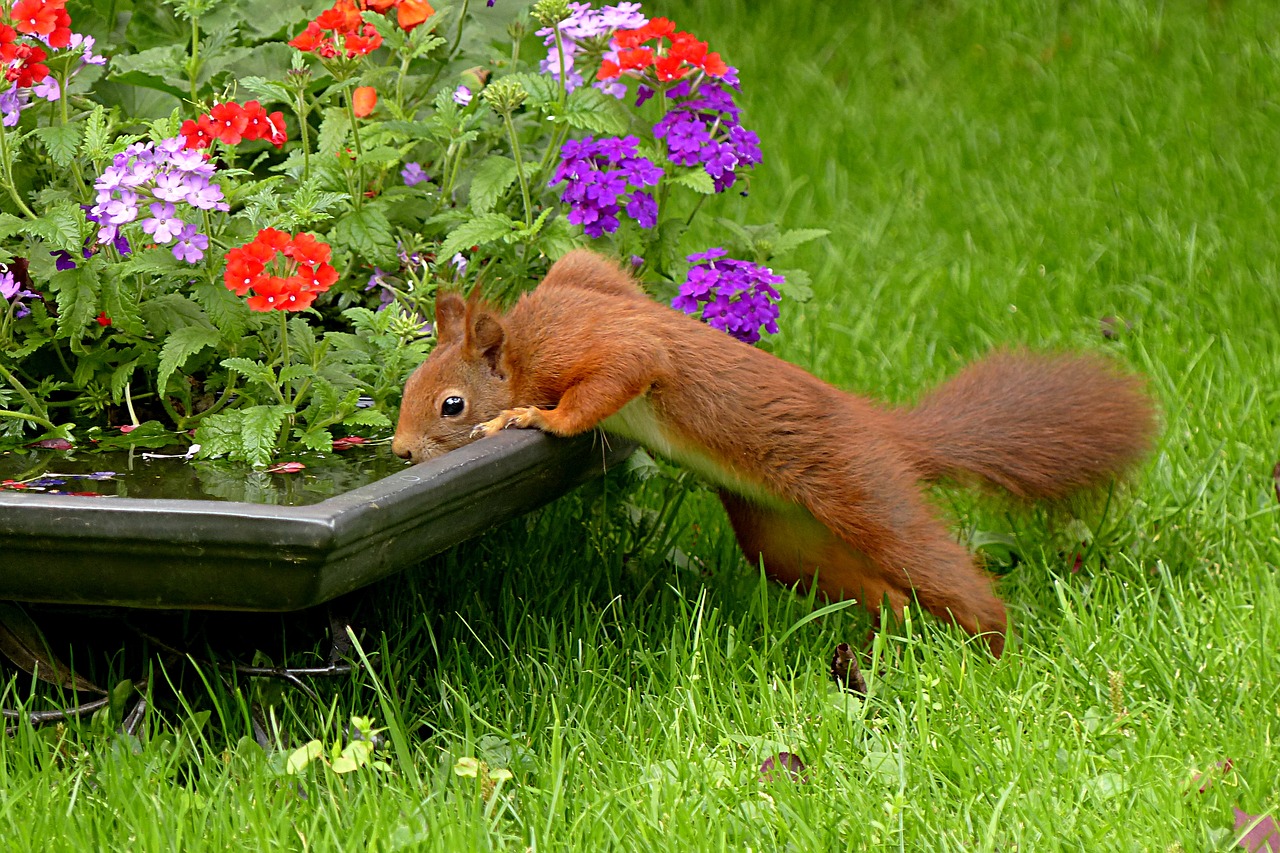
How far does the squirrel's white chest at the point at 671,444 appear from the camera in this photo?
274 centimetres

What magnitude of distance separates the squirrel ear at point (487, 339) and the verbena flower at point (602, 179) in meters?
0.39

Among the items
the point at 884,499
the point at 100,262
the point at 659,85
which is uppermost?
the point at 659,85

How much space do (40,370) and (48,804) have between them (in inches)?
36.8

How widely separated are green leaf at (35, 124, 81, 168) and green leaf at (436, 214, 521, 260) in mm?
686

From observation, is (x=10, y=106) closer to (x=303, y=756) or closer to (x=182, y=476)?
(x=182, y=476)

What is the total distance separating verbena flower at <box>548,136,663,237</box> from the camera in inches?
116

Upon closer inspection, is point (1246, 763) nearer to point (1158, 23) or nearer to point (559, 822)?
point (559, 822)

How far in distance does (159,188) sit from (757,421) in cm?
111

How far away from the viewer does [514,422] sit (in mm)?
2578

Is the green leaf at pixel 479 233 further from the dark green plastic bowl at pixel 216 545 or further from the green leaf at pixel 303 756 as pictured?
the green leaf at pixel 303 756

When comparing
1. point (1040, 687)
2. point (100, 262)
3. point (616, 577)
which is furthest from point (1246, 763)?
point (100, 262)

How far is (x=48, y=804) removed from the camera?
2.17m

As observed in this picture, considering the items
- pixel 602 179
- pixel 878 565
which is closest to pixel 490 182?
pixel 602 179

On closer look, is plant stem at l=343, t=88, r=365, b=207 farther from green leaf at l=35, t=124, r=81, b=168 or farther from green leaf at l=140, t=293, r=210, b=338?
green leaf at l=35, t=124, r=81, b=168
